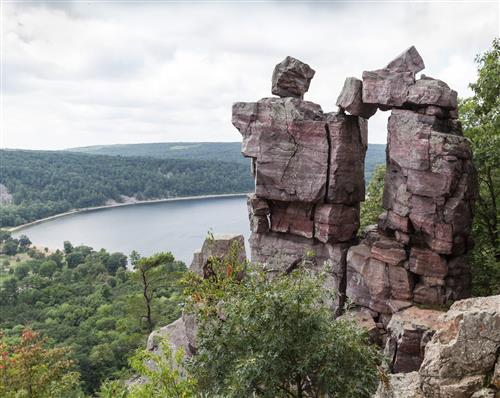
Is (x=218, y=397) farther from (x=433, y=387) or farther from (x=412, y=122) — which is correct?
(x=412, y=122)

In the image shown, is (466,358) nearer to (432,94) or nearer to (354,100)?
(432,94)

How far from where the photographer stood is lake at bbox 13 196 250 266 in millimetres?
120125

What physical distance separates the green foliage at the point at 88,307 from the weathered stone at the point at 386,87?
1511cm

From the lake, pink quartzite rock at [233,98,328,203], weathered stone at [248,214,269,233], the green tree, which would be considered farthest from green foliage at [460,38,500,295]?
the lake

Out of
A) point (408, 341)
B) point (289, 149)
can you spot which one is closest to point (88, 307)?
point (289, 149)

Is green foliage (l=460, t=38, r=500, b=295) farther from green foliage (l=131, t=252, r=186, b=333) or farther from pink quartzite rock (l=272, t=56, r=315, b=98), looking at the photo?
green foliage (l=131, t=252, r=186, b=333)

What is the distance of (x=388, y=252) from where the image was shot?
1895 cm

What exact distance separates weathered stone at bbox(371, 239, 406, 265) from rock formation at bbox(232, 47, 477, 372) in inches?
1.6

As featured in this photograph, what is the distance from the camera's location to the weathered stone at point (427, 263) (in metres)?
17.9

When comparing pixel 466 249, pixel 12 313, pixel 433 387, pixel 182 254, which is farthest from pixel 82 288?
pixel 433 387

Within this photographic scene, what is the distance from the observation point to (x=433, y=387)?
922 centimetres

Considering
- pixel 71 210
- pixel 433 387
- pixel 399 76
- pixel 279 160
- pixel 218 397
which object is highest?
pixel 399 76

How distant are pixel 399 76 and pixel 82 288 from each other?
2729 inches

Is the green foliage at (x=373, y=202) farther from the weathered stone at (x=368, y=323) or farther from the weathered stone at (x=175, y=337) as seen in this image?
the weathered stone at (x=175, y=337)
